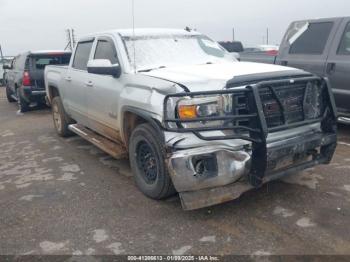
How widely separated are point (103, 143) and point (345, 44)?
13.1 ft

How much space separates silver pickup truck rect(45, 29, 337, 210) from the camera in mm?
3281

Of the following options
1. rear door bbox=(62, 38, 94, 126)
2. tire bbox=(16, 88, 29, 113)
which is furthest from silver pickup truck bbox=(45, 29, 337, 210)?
tire bbox=(16, 88, 29, 113)

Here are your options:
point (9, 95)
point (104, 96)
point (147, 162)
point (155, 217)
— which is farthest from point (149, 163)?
point (9, 95)

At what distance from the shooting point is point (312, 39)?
21.1ft

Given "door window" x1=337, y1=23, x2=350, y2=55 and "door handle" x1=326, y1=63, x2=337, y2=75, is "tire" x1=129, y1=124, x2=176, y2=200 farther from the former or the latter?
"door window" x1=337, y1=23, x2=350, y2=55

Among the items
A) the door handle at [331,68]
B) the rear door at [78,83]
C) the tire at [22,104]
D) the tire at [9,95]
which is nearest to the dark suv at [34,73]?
the tire at [22,104]

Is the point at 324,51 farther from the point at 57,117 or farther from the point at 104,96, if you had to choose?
the point at 57,117

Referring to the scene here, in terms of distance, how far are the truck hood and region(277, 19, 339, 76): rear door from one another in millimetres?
2601

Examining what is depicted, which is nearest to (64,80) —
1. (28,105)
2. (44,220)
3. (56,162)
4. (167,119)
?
(56,162)

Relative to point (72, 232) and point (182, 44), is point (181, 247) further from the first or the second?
point (182, 44)

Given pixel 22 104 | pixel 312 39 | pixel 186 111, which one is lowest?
pixel 22 104

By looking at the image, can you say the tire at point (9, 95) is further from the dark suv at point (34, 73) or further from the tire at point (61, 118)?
the tire at point (61, 118)

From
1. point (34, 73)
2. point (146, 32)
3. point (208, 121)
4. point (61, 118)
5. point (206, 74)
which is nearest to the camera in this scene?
point (208, 121)

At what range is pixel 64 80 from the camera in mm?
6375
